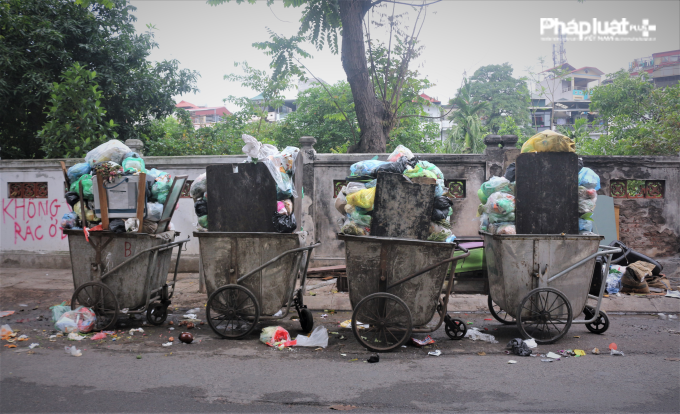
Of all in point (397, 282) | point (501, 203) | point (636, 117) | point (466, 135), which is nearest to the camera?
point (397, 282)

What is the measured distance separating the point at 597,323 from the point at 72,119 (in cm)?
936

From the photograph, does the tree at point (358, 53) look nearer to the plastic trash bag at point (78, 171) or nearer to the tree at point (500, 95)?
the plastic trash bag at point (78, 171)

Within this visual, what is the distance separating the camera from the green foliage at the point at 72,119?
353 inches

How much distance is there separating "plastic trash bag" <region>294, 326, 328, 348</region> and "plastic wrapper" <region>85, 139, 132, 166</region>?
2.86m

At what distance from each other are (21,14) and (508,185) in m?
11.1

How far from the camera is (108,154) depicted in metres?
5.25

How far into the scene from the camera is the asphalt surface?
325 centimetres

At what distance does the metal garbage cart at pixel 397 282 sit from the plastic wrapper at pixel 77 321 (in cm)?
277

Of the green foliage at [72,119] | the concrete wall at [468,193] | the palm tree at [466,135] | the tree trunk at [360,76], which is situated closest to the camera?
the concrete wall at [468,193]

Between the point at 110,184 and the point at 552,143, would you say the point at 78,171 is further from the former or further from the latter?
the point at 552,143

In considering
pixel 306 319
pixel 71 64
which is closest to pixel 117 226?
pixel 306 319

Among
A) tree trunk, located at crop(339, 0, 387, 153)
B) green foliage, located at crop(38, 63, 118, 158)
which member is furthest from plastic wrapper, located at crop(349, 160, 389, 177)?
green foliage, located at crop(38, 63, 118, 158)

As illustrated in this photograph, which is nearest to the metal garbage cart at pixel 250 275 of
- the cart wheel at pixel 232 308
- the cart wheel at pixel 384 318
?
the cart wheel at pixel 232 308

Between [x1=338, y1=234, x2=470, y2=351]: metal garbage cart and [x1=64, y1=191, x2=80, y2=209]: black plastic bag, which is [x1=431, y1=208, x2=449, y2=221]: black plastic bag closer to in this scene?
[x1=338, y1=234, x2=470, y2=351]: metal garbage cart
